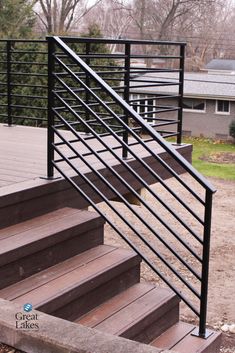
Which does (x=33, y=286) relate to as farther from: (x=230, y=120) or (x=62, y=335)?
(x=230, y=120)

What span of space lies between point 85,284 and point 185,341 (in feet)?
2.30

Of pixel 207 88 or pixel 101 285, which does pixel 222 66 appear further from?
pixel 101 285

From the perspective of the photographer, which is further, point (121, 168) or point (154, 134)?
point (121, 168)

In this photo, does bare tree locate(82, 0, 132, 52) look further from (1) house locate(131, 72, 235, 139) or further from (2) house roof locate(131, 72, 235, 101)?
(1) house locate(131, 72, 235, 139)

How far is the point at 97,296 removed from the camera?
3369 millimetres

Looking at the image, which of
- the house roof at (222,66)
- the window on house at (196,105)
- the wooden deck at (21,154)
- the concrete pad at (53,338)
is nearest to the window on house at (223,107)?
the window on house at (196,105)

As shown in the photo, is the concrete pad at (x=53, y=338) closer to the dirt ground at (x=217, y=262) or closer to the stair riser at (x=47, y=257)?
the dirt ground at (x=217, y=262)

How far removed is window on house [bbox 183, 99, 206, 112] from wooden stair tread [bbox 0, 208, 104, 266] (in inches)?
958

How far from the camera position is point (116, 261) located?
3566mm

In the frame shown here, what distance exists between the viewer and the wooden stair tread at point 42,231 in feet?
10.5

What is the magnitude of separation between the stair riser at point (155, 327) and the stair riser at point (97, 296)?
A: 32 cm

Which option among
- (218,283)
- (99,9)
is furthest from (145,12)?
(218,283)

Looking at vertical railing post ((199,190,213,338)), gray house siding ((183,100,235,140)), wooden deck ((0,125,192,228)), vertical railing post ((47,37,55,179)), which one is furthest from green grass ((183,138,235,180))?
vertical railing post ((199,190,213,338))

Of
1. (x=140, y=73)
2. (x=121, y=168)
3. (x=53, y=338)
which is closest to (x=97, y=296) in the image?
(x=53, y=338)
